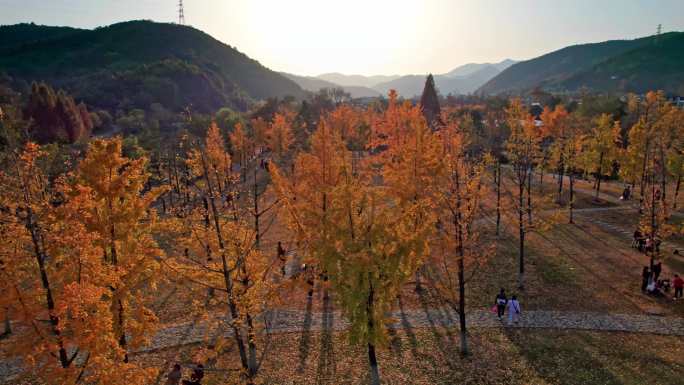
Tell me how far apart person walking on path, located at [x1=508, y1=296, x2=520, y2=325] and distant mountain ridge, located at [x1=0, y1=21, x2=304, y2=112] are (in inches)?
3841

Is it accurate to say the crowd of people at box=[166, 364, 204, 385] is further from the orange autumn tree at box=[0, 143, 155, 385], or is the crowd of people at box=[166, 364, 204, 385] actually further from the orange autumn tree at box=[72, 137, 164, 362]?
the orange autumn tree at box=[0, 143, 155, 385]

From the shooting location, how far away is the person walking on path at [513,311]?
18.4 m

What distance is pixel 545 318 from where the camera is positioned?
19.2 meters

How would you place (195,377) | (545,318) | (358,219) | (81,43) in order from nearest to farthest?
(358,219) → (195,377) → (545,318) → (81,43)

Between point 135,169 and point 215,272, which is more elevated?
point 135,169

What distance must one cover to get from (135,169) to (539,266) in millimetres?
22779

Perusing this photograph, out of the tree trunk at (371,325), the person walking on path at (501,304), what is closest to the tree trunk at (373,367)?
the tree trunk at (371,325)

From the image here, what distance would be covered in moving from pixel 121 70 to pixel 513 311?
163 meters

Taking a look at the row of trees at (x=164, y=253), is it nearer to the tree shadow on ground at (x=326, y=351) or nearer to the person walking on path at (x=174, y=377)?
the person walking on path at (x=174, y=377)

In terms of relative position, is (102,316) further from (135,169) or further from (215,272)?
(135,169)

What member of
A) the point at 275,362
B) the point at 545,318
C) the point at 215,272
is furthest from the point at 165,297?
the point at 545,318

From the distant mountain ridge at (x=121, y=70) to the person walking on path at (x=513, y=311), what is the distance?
97550mm

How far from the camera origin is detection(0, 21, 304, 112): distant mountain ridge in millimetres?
120812

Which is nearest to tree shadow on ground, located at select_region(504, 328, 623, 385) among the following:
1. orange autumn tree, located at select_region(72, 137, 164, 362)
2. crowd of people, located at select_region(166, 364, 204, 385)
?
crowd of people, located at select_region(166, 364, 204, 385)
